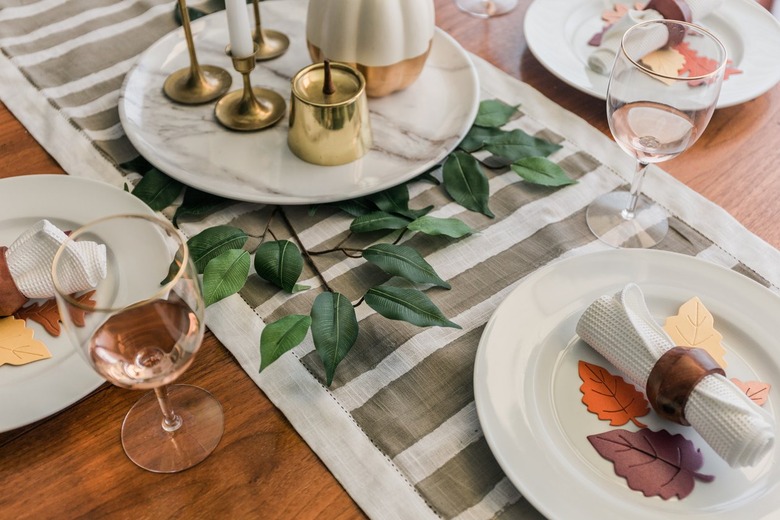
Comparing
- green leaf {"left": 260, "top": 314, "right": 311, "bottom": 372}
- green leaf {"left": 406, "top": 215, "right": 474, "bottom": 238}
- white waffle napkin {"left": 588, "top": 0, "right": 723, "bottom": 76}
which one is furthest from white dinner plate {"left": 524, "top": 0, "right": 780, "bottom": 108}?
green leaf {"left": 260, "top": 314, "right": 311, "bottom": 372}

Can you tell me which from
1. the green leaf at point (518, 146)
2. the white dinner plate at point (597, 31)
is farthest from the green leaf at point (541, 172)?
the white dinner plate at point (597, 31)

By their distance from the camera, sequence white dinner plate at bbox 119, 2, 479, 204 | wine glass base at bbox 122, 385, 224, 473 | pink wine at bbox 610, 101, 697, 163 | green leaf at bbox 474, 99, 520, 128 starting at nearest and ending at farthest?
1. wine glass base at bbox 122, 385, 224, 473
2. pink wine at bbox 610, 101, 697, 163
3. white dinner plate at bbox 119, 2, 479, 204
4. green leaf at bbox 474, 99, 520, 128

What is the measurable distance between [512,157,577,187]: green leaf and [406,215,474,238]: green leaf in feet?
0.36

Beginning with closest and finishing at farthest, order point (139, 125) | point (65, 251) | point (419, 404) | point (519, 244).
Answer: point (65, 251), point (419, 404), point (519, 244), point (139, 125)

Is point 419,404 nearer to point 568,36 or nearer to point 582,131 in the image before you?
point 582,131

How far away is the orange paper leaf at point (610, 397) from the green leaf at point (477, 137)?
0.34 m

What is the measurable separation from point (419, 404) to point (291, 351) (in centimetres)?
13

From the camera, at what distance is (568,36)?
3.42 ft

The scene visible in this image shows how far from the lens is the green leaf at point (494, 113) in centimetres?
94

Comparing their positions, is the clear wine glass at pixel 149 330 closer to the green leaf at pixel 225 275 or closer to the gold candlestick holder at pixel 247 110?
the green leaf at pixel 225 275

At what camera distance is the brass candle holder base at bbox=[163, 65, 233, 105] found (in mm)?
951

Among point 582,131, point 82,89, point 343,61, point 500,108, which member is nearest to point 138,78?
point 82,89

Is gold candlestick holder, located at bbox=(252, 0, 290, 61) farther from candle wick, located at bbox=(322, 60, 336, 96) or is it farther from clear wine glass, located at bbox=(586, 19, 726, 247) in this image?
clear wine glass, located at bbox=(586, 19, 726, 247)

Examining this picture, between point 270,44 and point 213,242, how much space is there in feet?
1.26
